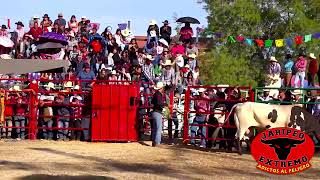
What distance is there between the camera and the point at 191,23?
25.4 metres

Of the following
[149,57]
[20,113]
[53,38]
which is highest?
[53,38]

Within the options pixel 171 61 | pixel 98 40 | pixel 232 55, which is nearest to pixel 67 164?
pixel 171 61

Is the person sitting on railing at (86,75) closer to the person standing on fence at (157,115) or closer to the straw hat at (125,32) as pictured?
the person standing on fence at (157,115)

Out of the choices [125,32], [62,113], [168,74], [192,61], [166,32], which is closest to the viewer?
[62,113]

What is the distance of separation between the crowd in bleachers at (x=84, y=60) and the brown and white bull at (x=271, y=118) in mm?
3730

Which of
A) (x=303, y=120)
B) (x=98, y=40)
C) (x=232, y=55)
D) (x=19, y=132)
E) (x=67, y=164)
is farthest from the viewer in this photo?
(x=232, y=55)

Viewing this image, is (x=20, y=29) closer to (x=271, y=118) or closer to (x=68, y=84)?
(x=68, y=84)

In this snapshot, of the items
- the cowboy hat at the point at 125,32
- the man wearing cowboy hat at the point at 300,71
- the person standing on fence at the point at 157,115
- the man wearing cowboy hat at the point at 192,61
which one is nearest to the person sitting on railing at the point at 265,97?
the man wearing cowboy hat at the point at 300,71

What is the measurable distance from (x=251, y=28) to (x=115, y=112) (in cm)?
2233

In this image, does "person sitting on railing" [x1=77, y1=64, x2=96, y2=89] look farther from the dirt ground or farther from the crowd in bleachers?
the dirt ground

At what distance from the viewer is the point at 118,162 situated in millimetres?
13430

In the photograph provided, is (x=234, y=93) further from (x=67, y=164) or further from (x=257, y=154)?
(x=257, y=154)

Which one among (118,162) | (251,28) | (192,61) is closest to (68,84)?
(118,162)

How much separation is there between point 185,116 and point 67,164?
4660 millimetres
